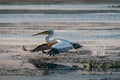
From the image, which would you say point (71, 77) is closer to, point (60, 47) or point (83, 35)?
point (60, 47)

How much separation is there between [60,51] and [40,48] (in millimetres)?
793

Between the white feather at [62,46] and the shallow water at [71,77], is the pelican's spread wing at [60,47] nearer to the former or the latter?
the white feather at [62,46]

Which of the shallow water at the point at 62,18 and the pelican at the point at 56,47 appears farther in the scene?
the shallow water at the point at 62,18

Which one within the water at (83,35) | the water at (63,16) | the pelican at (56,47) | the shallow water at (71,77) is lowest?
the water at (63,16)

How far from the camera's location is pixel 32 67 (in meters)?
14.9

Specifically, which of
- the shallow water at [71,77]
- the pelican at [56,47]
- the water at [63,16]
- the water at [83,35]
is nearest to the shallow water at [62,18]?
the water at [63,16]

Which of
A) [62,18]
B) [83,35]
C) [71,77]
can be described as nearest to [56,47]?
[71,77]

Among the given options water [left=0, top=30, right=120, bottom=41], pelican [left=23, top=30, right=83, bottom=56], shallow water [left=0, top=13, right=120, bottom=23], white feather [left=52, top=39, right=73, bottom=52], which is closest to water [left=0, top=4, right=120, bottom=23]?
shallow water [left=0, top=13, right=120, bottom=23]

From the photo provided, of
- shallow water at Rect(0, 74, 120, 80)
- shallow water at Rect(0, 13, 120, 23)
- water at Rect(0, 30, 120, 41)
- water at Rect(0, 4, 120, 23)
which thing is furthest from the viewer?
water at Rect(0, 4, 120, 23)

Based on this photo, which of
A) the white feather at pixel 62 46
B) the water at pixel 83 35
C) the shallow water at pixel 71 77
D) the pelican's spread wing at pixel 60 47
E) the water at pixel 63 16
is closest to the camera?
the shallow water at pixel 71 77

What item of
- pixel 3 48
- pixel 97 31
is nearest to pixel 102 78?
pixel 3 48

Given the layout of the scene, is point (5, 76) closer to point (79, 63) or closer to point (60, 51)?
point (79, 63)

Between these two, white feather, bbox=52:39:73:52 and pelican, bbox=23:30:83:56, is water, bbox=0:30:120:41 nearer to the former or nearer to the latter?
pelican, bbox=23:30:83:56

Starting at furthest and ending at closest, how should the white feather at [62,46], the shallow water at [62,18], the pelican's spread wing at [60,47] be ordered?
1. the shallow water at [62,18]
2. the white feather at [62,46]
3. the pelican's spread wing at [60,47]
